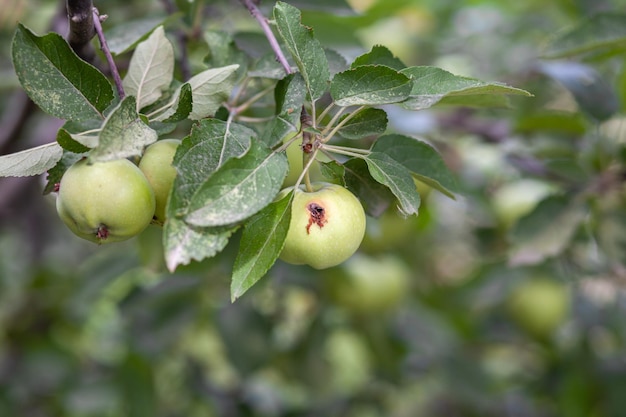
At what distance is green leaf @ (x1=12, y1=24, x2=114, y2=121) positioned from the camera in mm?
613

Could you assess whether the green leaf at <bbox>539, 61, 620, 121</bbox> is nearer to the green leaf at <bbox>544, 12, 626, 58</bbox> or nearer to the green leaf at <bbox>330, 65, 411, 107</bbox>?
the green leaf at <bbox>544, 12, 626, 58</bbox>

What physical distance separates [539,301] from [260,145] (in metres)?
1.24

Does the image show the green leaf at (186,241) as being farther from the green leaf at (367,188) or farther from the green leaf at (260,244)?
the green leaf at (367,188)

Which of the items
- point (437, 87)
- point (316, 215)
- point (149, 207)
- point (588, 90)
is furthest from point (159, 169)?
point (588, 90)

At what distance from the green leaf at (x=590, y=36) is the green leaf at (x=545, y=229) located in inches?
12.3

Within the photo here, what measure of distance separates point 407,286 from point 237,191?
4.03 ft

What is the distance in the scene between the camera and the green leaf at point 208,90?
2.18 ft

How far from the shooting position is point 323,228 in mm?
604

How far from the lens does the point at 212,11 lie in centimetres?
127

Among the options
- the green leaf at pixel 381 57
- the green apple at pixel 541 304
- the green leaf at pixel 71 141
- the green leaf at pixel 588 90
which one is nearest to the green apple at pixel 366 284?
the green apple at pixel 541 304

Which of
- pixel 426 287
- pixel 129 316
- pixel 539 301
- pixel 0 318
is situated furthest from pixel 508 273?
pixel 0 318

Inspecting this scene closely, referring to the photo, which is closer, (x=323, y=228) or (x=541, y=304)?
(x=323, y=228)

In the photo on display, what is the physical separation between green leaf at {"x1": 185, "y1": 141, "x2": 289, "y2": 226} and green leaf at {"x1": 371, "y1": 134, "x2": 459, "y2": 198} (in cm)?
19

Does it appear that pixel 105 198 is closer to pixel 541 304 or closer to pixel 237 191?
Result: pixel 237 191
